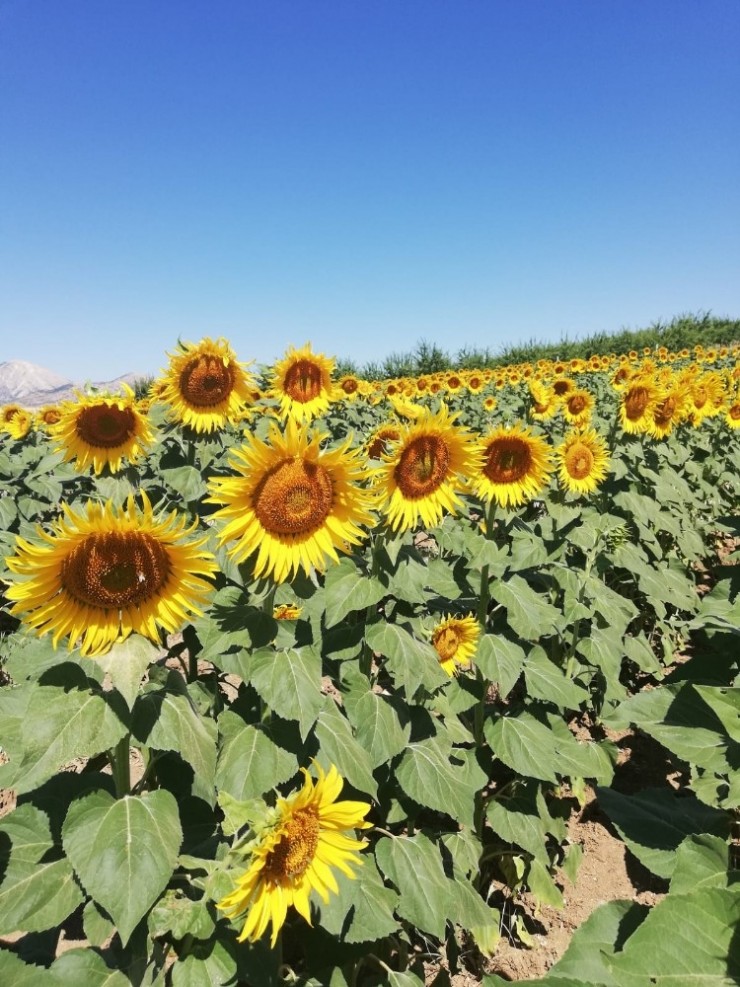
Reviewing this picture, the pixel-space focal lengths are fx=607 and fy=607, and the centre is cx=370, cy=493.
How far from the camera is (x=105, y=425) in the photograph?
3.89 metres

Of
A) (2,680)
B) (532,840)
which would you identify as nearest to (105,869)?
(532,840)

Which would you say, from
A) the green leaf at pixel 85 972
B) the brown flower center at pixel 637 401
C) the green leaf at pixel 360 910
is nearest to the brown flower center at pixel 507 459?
the green leaf at pixel 360 910

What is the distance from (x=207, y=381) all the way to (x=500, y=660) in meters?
2.41

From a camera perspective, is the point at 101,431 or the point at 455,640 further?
the point at 101,431

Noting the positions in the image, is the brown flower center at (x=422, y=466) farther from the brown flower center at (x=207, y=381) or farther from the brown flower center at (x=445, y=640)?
the brown flower center at (x=207, y=381)

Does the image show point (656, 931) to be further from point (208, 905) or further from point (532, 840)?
point (532, 840)

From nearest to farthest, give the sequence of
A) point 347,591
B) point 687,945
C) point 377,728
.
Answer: point 687,945 → point 347,591 → point 377,728

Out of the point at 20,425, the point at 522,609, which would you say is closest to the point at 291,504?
the point at 522,609

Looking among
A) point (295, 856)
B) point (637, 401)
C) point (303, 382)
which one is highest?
point (637, 401)

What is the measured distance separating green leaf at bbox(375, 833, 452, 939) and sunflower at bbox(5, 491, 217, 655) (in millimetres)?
1431

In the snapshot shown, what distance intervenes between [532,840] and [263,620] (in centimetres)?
211

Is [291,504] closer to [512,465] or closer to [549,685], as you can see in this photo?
[512,465]

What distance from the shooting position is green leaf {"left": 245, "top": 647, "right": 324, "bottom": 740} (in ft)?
6.28

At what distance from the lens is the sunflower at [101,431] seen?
12.8ft
